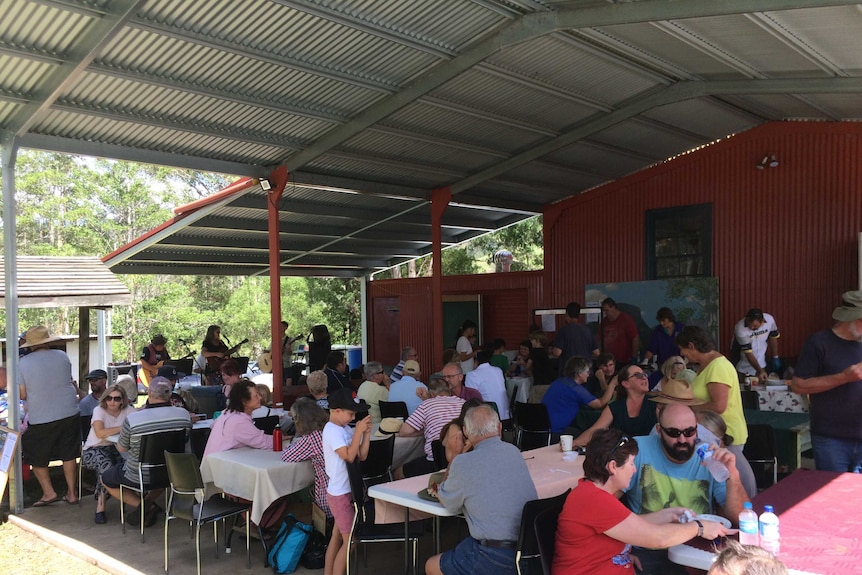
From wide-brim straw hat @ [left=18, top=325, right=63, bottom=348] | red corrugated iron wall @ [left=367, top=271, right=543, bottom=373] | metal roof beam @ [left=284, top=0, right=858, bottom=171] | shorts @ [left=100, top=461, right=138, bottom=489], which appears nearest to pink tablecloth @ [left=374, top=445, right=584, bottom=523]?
shorts @ [left=100, top=461, right=138, bottom=489]

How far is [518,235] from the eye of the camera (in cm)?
2506

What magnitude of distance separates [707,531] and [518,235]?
22.6 metres

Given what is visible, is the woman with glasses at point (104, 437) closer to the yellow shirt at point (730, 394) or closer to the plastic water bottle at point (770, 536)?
the yellow shirt at point (730, 394)

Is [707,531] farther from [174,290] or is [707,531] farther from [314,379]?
[174,290]

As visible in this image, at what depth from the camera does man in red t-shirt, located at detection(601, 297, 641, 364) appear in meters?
10.4

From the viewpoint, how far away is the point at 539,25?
22.0 ft

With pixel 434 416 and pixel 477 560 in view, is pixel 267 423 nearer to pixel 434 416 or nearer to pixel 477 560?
pixel 434 416

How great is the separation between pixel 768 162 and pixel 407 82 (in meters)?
5.77

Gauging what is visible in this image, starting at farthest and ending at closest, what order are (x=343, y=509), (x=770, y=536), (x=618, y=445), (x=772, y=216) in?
(x=772, y=216)
(x=343, y=509)
(x=618, y=445)
(x=770, y=536)

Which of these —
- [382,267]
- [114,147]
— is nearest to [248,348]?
[382,267]

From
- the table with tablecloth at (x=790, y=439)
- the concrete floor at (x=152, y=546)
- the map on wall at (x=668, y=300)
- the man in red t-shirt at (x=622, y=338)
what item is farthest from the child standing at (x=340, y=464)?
the map on wall at (x=668, y=300)

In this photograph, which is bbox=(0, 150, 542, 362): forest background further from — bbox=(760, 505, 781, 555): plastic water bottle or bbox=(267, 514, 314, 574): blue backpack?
bbox=(760, 505, 781, 555): plastic water bottle

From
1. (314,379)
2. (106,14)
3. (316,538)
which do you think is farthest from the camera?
(314,379)

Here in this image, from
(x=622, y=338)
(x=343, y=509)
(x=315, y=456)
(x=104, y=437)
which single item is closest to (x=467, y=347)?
(x=622, y=338)
